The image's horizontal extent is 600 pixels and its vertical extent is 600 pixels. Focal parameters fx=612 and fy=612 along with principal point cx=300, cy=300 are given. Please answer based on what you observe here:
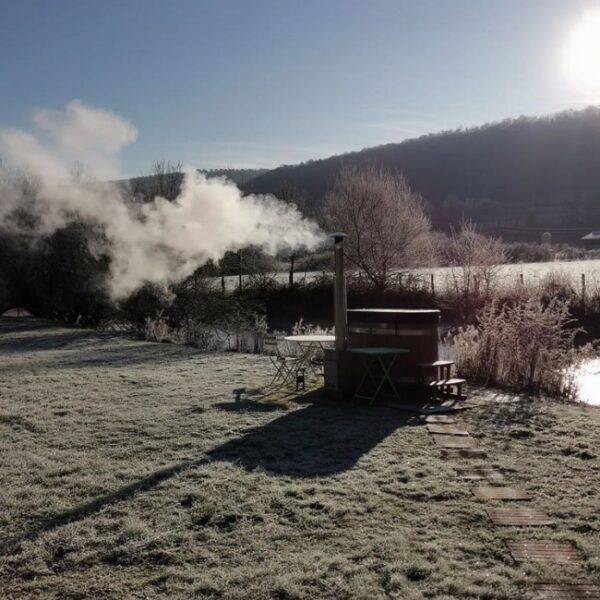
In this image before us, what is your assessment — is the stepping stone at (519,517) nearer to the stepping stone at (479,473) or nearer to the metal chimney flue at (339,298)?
the stepping stone at (479,473)

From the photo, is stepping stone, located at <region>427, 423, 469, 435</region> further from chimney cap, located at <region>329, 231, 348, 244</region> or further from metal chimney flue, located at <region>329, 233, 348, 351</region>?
chimney cap, located at <region>329, 231, 348, 244</region>

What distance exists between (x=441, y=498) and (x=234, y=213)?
12591mm

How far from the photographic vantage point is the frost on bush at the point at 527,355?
335 inches

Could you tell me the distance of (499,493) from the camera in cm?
425

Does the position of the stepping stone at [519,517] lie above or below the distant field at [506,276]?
below

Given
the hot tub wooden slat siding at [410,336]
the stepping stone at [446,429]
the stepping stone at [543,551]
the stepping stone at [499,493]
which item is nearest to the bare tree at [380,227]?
the hot tub wooden slat siding at [410,336]

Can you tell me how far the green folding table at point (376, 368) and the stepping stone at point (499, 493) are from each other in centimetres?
295

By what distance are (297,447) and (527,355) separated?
461cm

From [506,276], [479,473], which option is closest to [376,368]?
[479,473]

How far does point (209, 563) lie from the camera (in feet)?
10.6

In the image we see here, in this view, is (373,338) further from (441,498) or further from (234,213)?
(234,213)

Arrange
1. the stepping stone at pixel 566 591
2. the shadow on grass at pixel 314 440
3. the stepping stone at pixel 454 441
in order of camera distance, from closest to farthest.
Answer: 1. the stepping stone at pixel 566 591
2. the shadow on grass at pixel 314 440
3. the stepping stone at pixel 454 441

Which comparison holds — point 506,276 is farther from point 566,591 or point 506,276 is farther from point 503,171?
point 503,171

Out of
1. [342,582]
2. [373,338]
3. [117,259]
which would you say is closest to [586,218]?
[117,259]
